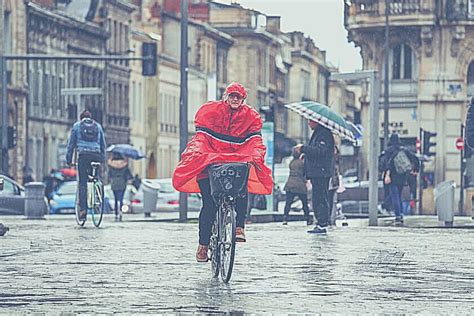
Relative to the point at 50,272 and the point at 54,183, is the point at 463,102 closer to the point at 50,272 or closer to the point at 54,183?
the point at 54,183

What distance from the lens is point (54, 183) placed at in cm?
7281

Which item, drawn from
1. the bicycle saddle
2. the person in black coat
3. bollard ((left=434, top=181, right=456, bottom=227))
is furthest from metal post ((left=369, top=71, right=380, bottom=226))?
the bicycle saddle

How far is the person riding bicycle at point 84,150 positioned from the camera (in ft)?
87.4

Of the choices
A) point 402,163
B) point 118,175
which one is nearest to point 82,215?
point 402,163

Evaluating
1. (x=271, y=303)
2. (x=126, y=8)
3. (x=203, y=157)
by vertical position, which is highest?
(x=126, y=8)

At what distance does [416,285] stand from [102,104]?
282 ft

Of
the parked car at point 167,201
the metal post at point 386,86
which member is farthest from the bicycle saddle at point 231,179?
the metal post at point 386,86

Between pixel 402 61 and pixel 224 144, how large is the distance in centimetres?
6388

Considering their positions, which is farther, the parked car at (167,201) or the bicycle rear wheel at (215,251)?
the parked car at (167,201)

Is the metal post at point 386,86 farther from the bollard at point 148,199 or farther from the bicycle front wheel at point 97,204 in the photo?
the bicycle front wheel at point 97,204

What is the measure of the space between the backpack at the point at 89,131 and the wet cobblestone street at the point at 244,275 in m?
3.42

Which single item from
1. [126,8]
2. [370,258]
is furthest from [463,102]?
[370,258]

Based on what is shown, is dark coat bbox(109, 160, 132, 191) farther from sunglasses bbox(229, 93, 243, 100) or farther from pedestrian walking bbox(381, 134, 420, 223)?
sunglasses bbox(229, 93, 243, 100)

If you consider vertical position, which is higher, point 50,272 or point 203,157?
point 203,157
